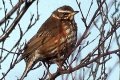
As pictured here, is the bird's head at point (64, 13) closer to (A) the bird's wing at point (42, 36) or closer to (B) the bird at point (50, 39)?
(B) the bird at point (50, 39)

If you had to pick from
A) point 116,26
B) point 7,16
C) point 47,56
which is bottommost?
point 47,56

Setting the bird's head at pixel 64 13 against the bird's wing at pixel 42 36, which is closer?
the bird's wing at pixel 42 36

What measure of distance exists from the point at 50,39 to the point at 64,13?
3.24 ft

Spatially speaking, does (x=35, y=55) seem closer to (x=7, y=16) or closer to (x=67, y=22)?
(x=67, y=22)

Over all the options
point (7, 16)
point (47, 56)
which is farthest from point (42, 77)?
point (7, 16)

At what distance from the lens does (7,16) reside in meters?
4.61

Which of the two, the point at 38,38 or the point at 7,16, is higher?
the point at 7,16

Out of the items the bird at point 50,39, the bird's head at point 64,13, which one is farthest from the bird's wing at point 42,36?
the bird's head at point 64,13

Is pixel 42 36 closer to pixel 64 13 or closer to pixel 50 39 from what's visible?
pixel 50 39

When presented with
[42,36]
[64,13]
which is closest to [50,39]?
[42,36]

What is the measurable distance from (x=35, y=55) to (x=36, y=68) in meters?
0.31

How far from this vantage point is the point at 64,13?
745 cm

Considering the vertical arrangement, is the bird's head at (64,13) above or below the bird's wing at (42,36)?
above

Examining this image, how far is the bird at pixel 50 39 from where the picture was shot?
6.19 metres
